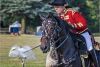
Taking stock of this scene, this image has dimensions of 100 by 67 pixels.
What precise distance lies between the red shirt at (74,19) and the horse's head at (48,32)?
900 mm

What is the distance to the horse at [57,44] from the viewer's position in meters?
7.94

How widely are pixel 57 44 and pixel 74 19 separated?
0.96 metres

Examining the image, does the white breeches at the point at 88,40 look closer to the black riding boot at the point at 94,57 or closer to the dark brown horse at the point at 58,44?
the black riding boot at the point at 94,57

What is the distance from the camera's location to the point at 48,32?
312 inches

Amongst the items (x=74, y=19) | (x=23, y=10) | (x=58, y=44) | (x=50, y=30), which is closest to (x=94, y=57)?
(x=74, y=19)

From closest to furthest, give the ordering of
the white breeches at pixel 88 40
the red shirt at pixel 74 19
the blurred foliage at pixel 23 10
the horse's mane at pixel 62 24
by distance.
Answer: the horse's mane at pixel 62 24, the red shirt at pixel 74 19, the white breeches at pixel 88 40, the blurred foliage at pixel 23 10

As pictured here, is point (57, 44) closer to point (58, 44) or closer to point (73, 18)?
point (58, 44)

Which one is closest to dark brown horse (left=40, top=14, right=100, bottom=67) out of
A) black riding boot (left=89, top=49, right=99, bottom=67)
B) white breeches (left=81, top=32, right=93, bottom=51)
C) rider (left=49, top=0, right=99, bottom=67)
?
rider (left=49, top=0, right=99, bottom=67)

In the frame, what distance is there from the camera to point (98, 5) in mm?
62594

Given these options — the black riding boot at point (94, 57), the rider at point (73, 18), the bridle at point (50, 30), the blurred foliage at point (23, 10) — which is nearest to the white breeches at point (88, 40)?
the rider at point (73, 18)

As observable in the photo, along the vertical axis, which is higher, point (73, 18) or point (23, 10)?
point (73, 18)

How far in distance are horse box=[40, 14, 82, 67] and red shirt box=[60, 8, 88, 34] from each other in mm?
315

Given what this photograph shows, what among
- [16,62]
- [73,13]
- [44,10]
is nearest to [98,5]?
[44,10]

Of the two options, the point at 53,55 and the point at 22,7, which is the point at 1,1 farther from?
the point at 53,55
